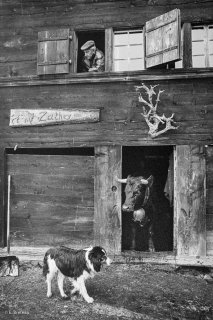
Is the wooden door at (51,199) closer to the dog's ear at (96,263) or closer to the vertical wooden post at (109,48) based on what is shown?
the vertical wooden post at (109,48)

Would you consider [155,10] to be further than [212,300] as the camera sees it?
Yes

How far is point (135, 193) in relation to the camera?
8.06m

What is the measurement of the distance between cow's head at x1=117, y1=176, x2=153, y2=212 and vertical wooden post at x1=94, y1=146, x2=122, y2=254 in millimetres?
376

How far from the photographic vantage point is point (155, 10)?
8469 millimetres

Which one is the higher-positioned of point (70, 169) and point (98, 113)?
point (98, 113)

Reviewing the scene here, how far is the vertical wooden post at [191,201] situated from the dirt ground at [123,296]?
62 cm

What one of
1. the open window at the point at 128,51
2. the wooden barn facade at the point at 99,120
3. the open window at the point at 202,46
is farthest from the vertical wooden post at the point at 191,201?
the open window at the point at 128,51

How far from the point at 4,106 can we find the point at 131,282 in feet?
18.7

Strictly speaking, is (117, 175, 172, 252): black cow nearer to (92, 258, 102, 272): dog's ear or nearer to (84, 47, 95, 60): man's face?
(92, 258, 102, 272): dog's ear

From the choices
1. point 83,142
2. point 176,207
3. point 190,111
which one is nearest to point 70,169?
point 83,142

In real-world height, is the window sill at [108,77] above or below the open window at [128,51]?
below

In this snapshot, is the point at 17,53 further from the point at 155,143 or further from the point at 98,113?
the point at 155,143

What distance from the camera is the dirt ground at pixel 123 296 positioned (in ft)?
18.5

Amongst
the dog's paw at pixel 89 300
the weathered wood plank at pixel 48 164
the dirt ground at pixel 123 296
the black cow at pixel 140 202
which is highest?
the weathered wood plank at pixel 48 164
